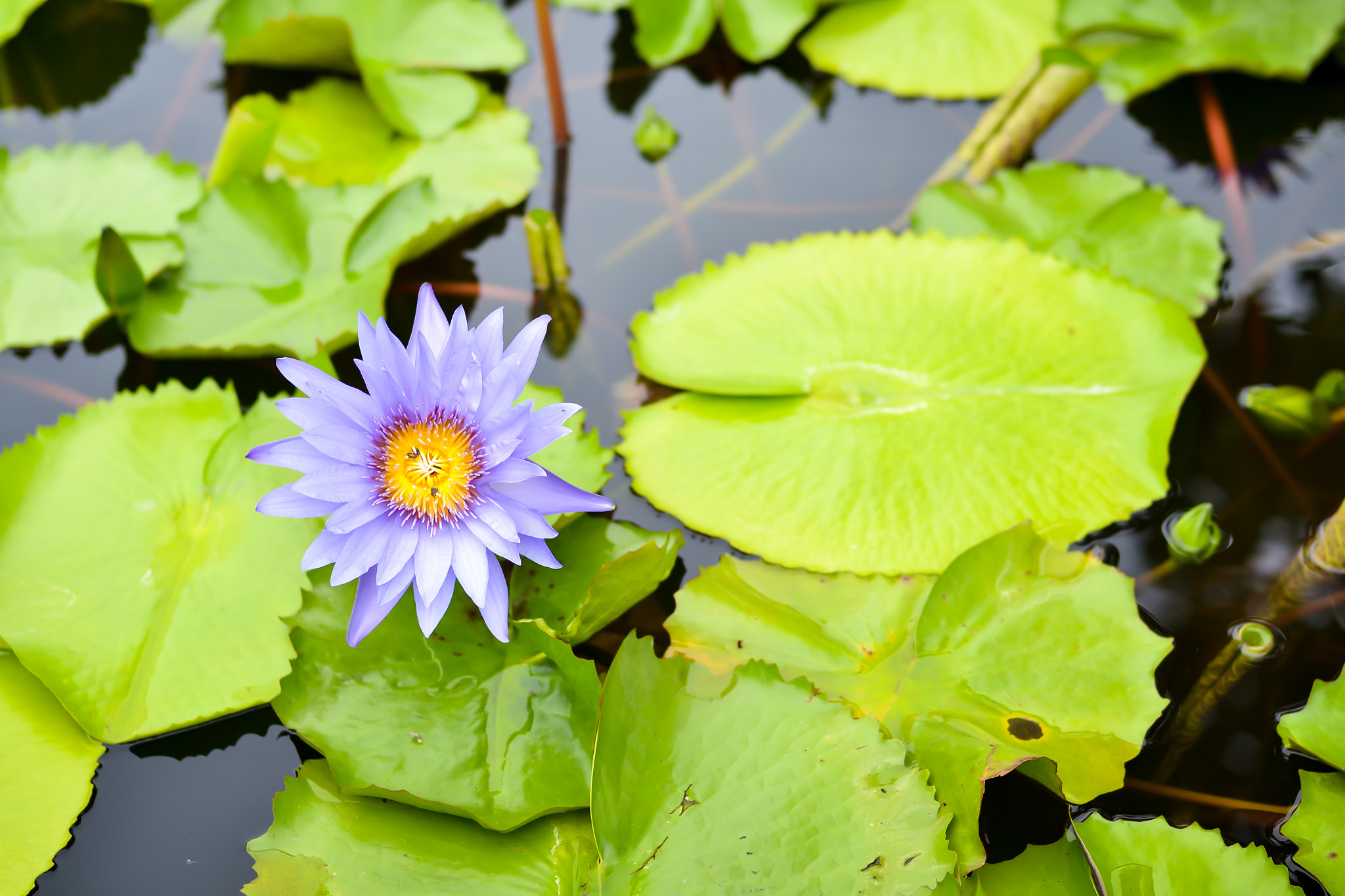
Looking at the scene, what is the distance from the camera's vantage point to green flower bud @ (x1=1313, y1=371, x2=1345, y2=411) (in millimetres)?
1848

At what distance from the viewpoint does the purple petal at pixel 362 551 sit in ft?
4.09

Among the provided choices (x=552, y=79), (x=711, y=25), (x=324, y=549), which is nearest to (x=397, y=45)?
(x=552, y=79)

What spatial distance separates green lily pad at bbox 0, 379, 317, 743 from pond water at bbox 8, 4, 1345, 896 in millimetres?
150

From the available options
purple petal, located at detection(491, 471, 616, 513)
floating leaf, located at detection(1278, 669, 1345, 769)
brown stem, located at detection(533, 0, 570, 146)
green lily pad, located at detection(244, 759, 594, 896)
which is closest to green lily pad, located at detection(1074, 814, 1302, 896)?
floating leaf, located at detection(1278, 669, 1345, 769)

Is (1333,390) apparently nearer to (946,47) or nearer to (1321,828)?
(1321,828)

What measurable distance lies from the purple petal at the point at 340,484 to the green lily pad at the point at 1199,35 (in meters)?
2.07

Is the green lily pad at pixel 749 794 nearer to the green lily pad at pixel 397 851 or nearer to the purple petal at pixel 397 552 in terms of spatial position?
the green lily pad at pixel 397 851

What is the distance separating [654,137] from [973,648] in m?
1.63

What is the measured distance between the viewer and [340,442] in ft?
4.15

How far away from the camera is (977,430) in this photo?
1.74m

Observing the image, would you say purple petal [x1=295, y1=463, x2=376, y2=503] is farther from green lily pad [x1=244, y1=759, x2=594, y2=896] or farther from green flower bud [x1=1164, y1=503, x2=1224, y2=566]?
green flower bud [x1=1164, y1=503, x2=1224, y2=566]

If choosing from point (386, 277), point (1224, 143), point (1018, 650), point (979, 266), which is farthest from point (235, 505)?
point (1224, 143)

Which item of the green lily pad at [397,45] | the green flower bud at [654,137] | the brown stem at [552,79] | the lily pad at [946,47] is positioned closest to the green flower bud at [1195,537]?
the lily pad at [946,47]

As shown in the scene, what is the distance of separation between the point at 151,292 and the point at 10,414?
1.38 ft
